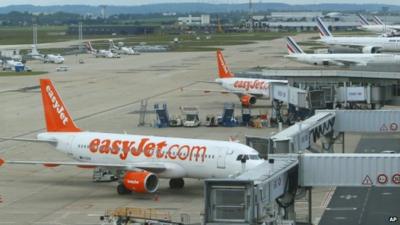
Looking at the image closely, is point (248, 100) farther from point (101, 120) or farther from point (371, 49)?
point (371, 49)

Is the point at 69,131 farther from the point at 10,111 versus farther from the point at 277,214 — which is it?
the point at 10,111

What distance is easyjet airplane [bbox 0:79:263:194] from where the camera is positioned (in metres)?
51.2

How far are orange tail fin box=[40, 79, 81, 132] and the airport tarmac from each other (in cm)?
316

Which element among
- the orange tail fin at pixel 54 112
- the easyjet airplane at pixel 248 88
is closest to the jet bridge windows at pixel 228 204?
the orange tail fin at pixel 54 112

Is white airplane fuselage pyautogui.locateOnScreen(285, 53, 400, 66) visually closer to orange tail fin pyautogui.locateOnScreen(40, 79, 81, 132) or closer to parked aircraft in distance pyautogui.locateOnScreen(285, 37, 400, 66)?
parked aircraft in distance pyautogui.locateOnScreen(285, 37, 400, 66)

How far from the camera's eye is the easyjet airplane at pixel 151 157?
51188 mm

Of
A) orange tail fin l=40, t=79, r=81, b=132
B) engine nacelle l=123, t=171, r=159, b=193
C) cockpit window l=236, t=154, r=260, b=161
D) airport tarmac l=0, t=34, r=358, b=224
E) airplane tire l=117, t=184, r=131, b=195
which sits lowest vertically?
airport tarmac l=0, t=34, r=358, b=224

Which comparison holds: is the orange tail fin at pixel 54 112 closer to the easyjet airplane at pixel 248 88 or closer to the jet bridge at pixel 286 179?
the jet bridge at pixel 286 179

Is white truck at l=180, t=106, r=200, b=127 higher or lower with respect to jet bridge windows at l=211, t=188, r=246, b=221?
lower

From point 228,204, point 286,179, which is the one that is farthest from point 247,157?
point 228,204

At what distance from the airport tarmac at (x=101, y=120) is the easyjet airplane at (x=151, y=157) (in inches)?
45.8

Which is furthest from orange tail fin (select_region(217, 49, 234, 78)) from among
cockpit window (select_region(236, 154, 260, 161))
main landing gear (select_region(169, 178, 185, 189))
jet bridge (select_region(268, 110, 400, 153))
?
cockpit window (select_region(236, 154, 260, 161))

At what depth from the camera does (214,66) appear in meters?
162

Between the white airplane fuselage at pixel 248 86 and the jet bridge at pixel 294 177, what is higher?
the jet bridge at pixel 294 177
